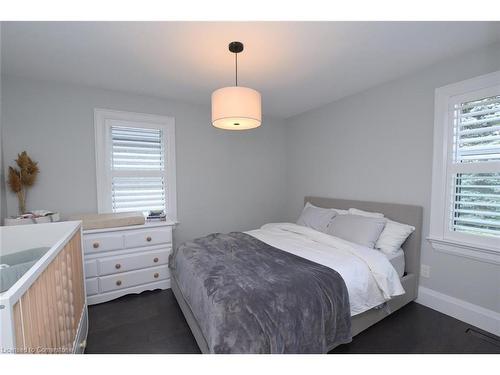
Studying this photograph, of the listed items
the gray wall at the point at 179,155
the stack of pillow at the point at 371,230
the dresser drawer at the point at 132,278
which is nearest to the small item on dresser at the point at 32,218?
the gray wall at the point at 179,155

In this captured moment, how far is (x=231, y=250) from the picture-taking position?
2137 millimetres

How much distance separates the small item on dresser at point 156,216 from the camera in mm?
2770

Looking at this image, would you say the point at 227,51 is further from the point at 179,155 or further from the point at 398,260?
the point at 398,260

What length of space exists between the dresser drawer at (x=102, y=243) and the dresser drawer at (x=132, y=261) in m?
0.12

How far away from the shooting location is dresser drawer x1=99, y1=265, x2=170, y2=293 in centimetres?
238

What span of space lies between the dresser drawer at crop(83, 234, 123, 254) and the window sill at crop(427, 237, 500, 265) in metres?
3.15

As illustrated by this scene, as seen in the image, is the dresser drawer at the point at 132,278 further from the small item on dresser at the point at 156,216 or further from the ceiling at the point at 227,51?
the ceiling at the point at 227,51

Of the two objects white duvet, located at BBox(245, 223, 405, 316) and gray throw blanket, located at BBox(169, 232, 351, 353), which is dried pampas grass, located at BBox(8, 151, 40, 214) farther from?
white duvet, located at BBox(245, 223, 405, 316)

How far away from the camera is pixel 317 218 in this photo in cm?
284

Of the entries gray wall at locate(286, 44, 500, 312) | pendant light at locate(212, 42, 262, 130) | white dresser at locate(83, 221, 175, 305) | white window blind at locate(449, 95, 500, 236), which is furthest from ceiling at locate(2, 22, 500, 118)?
white dresser at locate(83, 221, 175, 305)

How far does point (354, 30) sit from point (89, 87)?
278 cm

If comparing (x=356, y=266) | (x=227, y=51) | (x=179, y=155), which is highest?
(x=227, y=51)

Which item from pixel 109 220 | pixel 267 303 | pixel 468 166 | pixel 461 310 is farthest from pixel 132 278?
pixel 468 166

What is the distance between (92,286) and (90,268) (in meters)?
0.19
